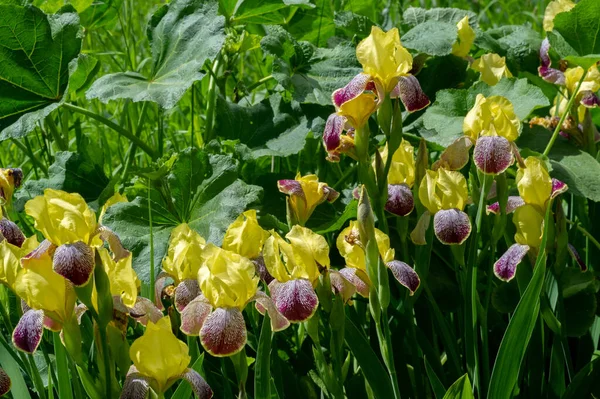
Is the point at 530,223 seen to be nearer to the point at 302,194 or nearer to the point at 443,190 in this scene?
the point at 443,190

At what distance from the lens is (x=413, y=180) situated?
1624 mm

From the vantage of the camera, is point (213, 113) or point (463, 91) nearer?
point (463, 91)

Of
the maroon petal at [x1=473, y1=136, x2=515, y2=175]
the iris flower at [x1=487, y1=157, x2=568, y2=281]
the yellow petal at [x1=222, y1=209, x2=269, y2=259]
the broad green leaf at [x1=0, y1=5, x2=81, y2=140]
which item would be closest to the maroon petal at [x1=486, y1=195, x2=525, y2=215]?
the iris flower at [x1=487, y1=157, x2=568, y2=281]

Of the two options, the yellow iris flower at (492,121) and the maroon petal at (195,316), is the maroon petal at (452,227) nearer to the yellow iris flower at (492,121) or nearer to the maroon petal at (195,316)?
the yellow iris flower at (492,121)

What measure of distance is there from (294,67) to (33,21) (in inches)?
25.8

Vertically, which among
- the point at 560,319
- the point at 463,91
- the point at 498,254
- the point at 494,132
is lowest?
the point at 498,254

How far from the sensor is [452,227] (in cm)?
145

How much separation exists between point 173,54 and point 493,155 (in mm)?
897

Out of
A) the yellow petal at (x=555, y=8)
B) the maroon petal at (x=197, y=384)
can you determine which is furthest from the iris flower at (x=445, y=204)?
the yellow petal at (x=555, y=8)

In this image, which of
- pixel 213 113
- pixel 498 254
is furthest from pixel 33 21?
pixel 498 254

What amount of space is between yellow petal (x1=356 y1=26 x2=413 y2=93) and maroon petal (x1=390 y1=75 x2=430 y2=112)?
0.02 metres

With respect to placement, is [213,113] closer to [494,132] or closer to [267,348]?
[494,132]

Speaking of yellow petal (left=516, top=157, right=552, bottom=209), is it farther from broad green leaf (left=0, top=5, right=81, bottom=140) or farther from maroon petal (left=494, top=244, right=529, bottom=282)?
broad green leaf (left=0, top=5, right=81, bottom=140)

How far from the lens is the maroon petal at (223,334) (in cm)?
115
